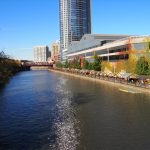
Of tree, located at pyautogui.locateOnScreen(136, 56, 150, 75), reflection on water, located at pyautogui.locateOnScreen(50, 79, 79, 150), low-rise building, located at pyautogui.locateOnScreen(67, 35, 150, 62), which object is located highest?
low-rise building, located at pyautogui.locateOnScreen(67, 35, 150, 62)

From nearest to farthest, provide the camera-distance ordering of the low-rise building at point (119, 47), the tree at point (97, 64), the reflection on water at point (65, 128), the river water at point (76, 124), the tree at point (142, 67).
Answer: the reflection on water at point (65, 128), the river water at point (76, 124), the tree at point (142, 67), the low-rise building at point (119, 47), the tree at point (97, 64)

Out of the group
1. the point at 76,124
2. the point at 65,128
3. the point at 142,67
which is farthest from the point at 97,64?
the point at 65,128

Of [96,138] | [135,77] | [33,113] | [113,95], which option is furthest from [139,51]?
[96,138]

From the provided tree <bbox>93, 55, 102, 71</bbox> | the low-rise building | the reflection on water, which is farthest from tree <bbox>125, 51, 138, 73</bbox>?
the reflection on water

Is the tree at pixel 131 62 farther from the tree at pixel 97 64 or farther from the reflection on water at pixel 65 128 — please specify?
the reflection on water at pixel 65 128

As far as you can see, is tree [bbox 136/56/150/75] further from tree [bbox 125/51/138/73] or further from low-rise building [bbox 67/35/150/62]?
tree [bbox 125/51/138/73]

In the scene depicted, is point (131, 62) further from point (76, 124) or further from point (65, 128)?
point (65, 128)

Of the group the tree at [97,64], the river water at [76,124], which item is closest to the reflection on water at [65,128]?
the river water at [76,124]

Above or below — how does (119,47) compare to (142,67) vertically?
above

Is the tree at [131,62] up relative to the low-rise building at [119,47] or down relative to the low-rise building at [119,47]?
down

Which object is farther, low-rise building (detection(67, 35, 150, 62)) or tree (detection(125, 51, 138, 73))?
tree (detection(125, 51, 138, 73))

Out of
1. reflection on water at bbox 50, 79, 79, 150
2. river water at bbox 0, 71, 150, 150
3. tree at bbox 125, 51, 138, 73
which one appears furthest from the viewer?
tree at bbox 125, 51, 138, 73

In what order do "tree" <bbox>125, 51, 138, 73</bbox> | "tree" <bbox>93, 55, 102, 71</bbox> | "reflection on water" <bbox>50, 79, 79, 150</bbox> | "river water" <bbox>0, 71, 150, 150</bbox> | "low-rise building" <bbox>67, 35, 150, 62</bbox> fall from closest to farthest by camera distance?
"reflection on water" <bbox>50, 79, 79, 150</bbox> < "river water" <bbox>0, 71, 150, 150</bbox> < "low-rise building" <bbox>67, 35, 150, 62</bbox> < "tree" <bbox>125, 51, 138, 73</bbox> < "tree" <bbox>93, 55, 102, 71</bbox>

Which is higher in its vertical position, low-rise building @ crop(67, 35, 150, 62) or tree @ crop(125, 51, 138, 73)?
low-rise building @ crop(67, 35, 150, 62)
